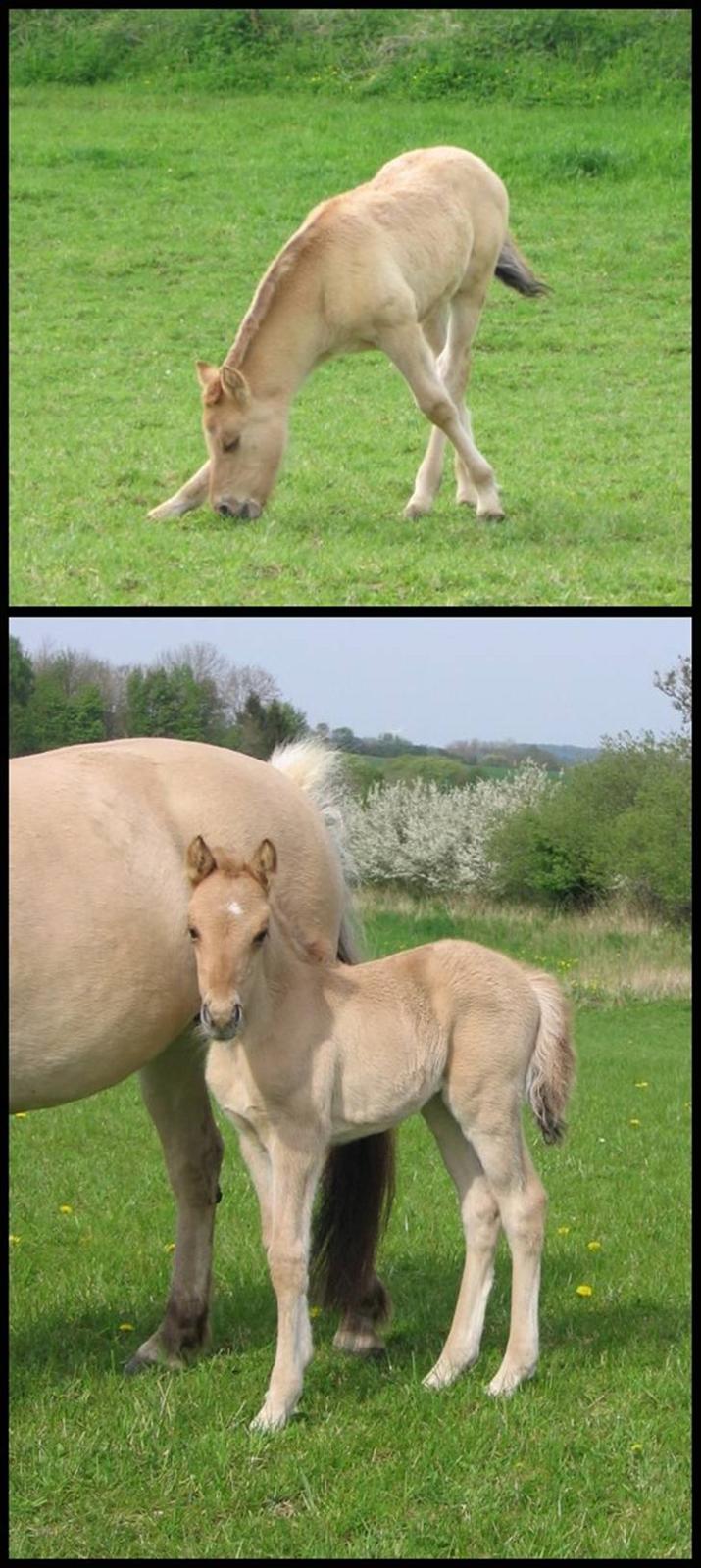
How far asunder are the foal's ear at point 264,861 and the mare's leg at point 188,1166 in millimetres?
1003

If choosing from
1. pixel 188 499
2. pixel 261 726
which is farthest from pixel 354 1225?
pixel 261 726

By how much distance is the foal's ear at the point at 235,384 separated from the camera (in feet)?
27.6

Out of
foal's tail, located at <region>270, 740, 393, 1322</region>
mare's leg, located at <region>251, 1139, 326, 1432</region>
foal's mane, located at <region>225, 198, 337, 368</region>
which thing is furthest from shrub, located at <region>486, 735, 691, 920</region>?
mare's leg, located at <region>251, 1139, 326, 1432</region>

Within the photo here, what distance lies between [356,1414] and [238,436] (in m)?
5.11

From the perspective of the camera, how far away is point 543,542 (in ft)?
32.1

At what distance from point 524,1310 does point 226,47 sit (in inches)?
831

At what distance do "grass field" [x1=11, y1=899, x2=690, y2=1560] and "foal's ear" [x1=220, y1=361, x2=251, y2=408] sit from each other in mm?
4132

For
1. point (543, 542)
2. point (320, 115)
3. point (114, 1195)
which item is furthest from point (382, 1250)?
point (320, 115)

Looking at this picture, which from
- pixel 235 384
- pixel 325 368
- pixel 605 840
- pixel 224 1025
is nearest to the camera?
pixel 224 1025

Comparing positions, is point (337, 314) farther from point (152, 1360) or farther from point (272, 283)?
point (152, 1360)

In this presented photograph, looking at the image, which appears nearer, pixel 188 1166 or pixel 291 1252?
pixel 291 1252

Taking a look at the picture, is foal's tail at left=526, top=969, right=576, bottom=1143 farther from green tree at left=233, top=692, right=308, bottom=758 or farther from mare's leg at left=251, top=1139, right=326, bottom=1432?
green tree at left=233, top=692, right=308, bottom=758

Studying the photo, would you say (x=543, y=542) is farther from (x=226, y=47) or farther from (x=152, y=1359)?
(x=226, y=47)

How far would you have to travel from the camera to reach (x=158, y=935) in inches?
207
